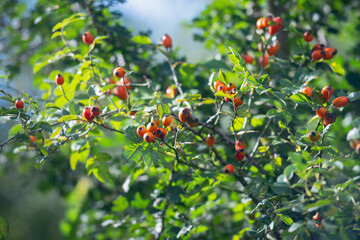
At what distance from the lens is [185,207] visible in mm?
1631

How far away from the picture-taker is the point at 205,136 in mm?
1512

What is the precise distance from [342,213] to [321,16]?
6.03 ft

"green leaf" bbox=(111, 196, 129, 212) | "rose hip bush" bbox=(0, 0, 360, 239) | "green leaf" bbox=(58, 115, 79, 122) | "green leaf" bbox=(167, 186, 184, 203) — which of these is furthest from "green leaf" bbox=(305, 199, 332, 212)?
"green leaf" bbox=(111, 196, 129, 212)

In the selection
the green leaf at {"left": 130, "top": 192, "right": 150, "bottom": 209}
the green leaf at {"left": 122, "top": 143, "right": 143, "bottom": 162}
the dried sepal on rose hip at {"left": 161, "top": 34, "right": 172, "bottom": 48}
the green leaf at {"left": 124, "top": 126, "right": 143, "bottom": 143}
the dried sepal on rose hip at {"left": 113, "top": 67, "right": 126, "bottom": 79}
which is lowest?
the green leaf at {"left": 130, "top": 192, "right": 150, "bottom": 209}

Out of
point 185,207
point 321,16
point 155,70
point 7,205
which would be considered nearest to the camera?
point 185,207

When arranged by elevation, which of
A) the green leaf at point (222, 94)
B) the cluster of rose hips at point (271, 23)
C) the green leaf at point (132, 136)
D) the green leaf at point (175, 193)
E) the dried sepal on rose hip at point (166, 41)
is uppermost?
the cluster of rose hips at point (271, 23)

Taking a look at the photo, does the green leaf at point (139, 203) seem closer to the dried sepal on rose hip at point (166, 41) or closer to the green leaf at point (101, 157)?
the green leaf at point (101, 157)

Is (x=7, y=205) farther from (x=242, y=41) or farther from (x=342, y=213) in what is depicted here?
(x=342, y=213)

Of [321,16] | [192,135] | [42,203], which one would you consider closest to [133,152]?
[192,135]

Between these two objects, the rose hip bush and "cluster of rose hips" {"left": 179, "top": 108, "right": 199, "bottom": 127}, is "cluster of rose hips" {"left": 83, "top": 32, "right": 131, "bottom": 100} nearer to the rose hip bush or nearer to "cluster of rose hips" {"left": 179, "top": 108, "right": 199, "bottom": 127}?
the rose hip bush

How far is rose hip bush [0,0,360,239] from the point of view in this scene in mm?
1083

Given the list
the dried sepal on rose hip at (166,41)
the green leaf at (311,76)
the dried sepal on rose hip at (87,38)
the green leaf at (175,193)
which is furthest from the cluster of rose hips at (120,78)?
the green leaf at (311,76)

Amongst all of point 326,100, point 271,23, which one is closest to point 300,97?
point 326,100

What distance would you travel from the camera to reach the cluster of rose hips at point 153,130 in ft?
3.67
